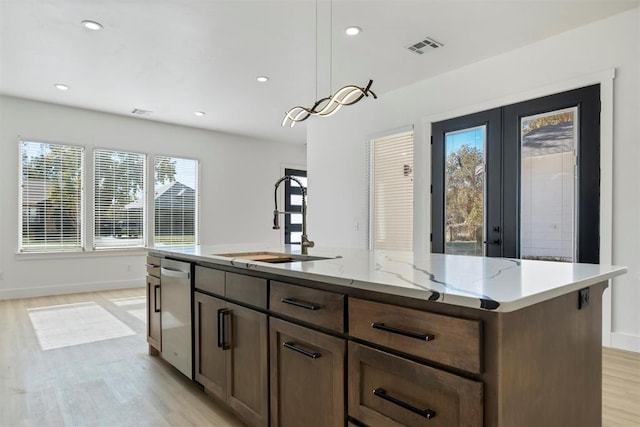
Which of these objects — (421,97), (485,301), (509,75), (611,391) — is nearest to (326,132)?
(421,97)

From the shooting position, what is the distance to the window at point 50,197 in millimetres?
5719

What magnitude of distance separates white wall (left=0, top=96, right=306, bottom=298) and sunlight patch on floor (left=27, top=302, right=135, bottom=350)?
1.10 metres

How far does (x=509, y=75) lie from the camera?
404 centimetres

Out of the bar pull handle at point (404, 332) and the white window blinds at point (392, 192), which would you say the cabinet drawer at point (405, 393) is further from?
the white window blinds at point (392, 192)

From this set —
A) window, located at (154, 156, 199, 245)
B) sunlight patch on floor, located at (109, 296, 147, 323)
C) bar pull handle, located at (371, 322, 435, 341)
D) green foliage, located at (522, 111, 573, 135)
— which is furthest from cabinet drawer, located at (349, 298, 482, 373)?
window, located at (154, 156, 199, 245)

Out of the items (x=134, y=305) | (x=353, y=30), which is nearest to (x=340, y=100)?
(x=353, y=30)

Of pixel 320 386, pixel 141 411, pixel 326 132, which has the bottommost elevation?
pixel 141 411

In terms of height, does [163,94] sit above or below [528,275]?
above

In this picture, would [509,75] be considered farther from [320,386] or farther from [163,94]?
[163,94]

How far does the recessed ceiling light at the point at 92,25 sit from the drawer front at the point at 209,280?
8.46 ft

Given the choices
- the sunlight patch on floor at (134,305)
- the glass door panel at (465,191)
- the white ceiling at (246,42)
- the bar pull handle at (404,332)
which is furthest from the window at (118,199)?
the bar pull handle at (404,332)

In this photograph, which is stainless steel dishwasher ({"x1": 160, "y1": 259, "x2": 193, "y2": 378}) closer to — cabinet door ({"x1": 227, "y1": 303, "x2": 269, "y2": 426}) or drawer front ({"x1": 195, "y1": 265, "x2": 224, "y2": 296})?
drawer front ({"x1": 195, "y1": 265, "x2": 224, "y2": 296})

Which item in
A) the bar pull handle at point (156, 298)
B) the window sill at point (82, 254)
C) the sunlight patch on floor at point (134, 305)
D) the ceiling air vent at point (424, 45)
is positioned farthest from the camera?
the window sill at point (82, 254)

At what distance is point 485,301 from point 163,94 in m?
5.43
